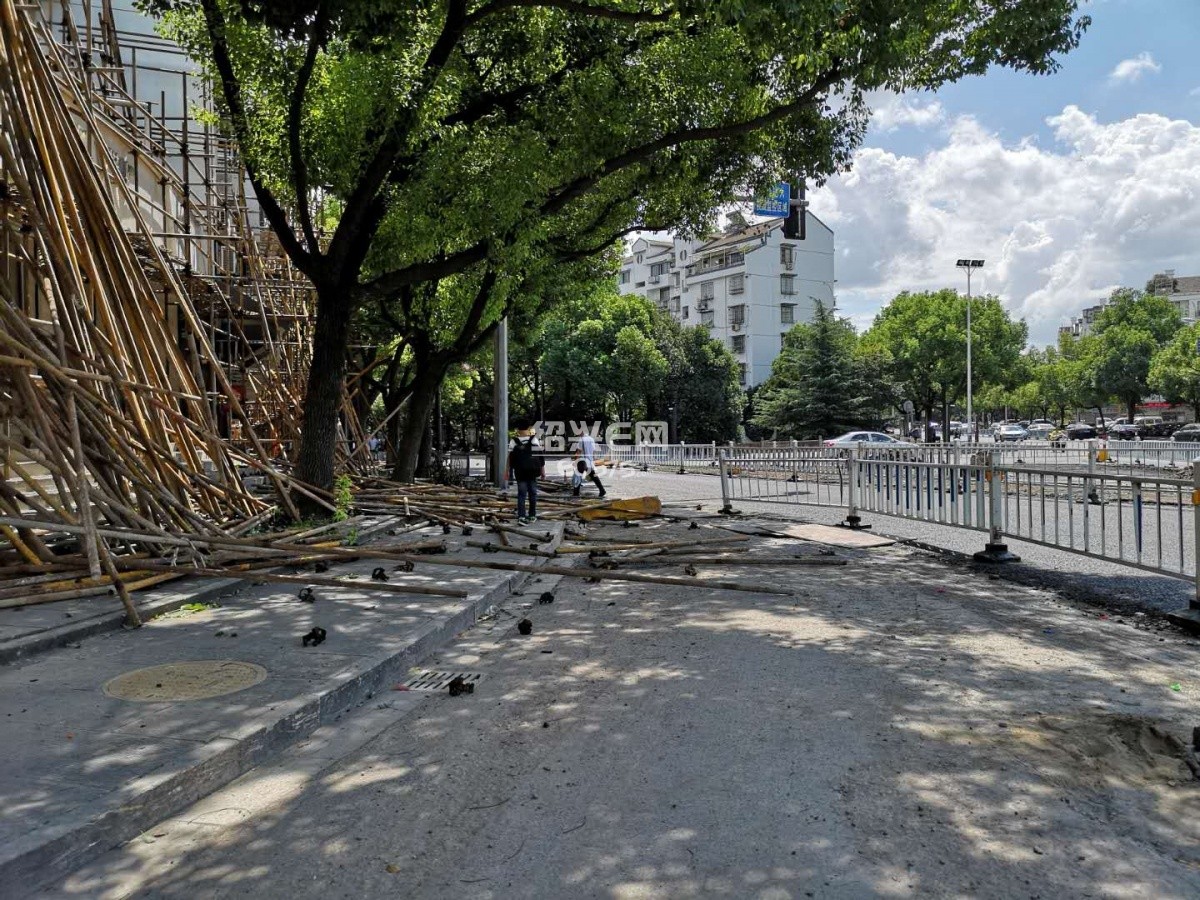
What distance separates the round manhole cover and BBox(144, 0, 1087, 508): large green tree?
6.71 meters

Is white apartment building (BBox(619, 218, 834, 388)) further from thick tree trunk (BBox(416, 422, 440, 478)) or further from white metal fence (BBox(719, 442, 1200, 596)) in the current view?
white metal fence (BBox(719, 442, 1200, 596))

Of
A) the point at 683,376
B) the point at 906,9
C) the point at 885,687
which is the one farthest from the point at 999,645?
the point at 683,376

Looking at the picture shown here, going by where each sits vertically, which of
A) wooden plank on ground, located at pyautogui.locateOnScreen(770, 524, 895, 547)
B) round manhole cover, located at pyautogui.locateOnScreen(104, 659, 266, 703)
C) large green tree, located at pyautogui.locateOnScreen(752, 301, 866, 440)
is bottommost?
wooden plank on ground, located at pyautogui.locateOnScreen(770, 524, 895, 547)

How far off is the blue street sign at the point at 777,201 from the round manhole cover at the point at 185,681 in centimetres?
1281

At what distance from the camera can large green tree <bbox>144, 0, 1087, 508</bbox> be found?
10805 millimetres

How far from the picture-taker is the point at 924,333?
58.3 meters

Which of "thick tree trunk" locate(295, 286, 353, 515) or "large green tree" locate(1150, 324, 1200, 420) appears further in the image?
"large green tree" locate(1150, 324, 1200, 420)

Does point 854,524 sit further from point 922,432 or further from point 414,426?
point 922,432

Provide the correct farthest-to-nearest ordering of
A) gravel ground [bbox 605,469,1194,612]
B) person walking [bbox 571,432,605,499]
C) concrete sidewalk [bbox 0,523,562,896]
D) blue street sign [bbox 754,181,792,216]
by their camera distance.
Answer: person walking [bbox 571,432,605,499], blue street sign [bbox 754,181,792,216], gravel ground [bbox 605,469,1194,612], concrete sidewalk [bbox 0,523,562,896]

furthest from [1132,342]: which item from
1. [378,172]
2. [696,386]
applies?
[378,172]

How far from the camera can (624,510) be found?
50.3 feet

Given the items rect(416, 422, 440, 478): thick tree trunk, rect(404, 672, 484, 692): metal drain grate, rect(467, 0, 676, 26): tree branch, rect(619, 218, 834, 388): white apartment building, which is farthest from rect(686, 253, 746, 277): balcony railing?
rect(404, 672, 484, 692): metal drain grate

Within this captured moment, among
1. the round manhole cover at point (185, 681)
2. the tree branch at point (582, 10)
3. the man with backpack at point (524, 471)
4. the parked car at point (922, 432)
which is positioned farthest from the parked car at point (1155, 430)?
the round manhole cover at point (185, 681)

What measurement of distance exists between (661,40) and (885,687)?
9.65 meters
